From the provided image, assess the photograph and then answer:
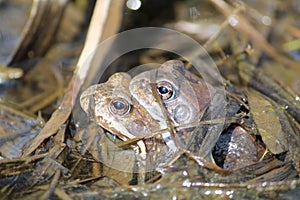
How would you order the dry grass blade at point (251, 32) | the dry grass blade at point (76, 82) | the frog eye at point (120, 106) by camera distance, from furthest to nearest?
the dry grass blade at point (251, 32) < the dry grass blade at point (76, 82) < the frog eye at point (120, 106)

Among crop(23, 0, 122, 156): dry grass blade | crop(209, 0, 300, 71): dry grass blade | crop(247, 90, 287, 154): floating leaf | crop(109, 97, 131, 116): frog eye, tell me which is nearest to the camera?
crop(247, 90, 287, 154): floating leaf

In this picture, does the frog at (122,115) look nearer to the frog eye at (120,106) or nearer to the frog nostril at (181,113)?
the frog eye at (120,106)

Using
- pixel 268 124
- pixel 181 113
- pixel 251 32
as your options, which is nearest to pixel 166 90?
pixel 181 113

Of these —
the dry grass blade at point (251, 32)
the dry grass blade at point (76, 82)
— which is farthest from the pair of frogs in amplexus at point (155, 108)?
the dry grass blade at point (251, 32)

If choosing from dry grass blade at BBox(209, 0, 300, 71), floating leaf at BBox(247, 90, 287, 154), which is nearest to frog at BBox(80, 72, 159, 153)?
floating leaf at BBox(247, 90, 287, 154)

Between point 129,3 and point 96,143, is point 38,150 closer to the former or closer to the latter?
point 96,143

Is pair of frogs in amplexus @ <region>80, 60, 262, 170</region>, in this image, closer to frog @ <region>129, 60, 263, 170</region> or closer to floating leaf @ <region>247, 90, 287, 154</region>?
frog @ <region>129, 60, 263, 170</region>

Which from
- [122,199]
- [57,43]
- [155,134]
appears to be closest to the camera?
[122,199]

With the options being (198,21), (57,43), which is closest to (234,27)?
(198,21)
